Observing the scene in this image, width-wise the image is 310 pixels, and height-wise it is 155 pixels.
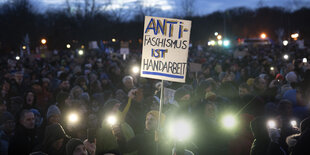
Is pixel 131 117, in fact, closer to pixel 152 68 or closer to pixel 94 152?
pixel 94 152

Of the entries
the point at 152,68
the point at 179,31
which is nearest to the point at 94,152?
the point at 152,68

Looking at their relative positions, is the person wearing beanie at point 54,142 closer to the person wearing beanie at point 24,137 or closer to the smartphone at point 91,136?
the smartphone at point 91,136

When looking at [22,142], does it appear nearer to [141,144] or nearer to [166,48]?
[141,144]

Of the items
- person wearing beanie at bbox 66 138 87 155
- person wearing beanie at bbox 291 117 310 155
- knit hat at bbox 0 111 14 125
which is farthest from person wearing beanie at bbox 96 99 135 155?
person wearing beanie at bbox 291 117 310 155

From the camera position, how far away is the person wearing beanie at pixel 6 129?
468 cm

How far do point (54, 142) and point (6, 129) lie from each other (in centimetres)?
152

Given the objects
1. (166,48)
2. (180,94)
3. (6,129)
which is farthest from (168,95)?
(6,129)

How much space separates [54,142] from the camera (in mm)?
4090

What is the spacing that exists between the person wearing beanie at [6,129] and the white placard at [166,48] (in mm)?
2486

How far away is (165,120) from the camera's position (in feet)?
16.1

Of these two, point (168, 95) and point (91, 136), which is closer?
point (91, 136)

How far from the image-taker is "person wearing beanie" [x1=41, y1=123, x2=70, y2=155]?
4039mm

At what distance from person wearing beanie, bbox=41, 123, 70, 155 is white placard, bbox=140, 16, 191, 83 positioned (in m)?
1.45

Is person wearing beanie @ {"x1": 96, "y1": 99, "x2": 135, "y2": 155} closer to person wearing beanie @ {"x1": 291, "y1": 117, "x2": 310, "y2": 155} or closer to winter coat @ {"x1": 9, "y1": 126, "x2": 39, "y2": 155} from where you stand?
winter coat @ {"x1": 9, "y1": 126, "x2": 39, "y2": 155}
